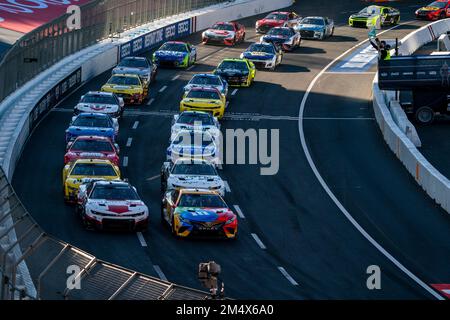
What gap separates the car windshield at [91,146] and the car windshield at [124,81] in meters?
11.3

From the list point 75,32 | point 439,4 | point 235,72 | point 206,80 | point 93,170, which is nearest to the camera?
point 93,170

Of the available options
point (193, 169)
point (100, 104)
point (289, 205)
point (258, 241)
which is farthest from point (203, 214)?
point (100, 104)

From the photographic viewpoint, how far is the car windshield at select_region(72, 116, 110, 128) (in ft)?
135

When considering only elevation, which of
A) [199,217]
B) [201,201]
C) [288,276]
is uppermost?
[201,201]

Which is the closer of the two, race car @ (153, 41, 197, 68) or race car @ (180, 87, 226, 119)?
race car @ (180, 87, 226, 119)

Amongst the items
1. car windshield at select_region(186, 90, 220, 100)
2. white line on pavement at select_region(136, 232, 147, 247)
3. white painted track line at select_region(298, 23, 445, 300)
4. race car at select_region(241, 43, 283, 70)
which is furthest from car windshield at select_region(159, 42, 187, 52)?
white line on pavement at select_region(136, 232, 147, 247)

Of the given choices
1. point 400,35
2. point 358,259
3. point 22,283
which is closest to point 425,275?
point 358,259

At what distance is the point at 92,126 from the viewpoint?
41156mm

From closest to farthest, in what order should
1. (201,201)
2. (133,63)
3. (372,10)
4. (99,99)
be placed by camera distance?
(201,201) → (99,99) → (133,63) → (372,10)

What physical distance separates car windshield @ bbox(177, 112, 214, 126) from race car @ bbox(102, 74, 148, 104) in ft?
22.1

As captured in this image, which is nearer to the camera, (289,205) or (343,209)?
(343,209)

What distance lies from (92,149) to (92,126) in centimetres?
367

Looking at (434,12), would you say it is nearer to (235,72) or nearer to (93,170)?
(235,72)

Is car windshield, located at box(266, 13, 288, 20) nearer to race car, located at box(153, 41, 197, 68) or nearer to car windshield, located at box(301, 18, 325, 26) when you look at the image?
car windshield, located at box(301, 18, 325, 26)
